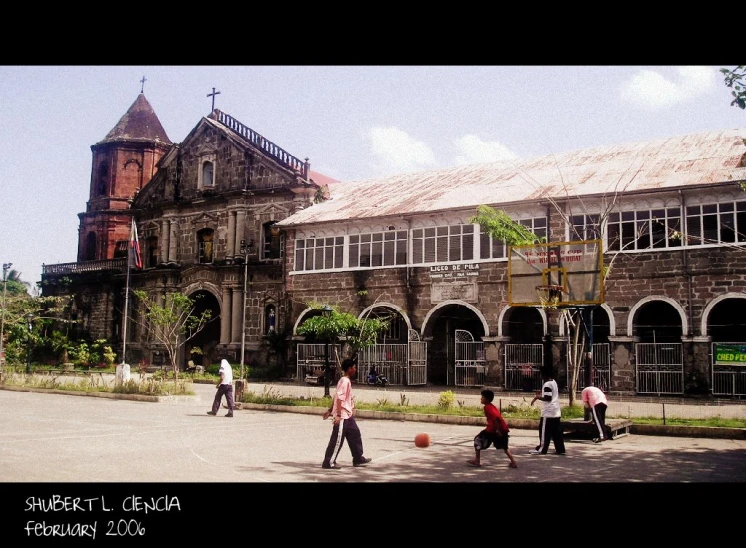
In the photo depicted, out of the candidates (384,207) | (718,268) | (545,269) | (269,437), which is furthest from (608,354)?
(269,437)

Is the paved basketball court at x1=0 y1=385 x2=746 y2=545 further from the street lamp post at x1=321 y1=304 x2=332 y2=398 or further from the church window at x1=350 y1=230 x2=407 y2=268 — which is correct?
the church window at x1=350 y1=230 x2=407 y2=268

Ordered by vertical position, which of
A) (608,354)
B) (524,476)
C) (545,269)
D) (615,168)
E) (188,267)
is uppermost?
(615,168)

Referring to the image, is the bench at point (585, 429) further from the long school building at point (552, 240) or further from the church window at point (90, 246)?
the church window at point (90, 246)

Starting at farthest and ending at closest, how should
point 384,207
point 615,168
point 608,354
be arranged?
point 384,207 → point 615,168 → point 608,354

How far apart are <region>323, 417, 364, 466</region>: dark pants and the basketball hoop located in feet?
20.5

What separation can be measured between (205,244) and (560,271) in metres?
23.7

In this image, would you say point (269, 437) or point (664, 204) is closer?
point (269, 437)

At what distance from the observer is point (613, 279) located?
22109 mm

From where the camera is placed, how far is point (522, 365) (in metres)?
23.5

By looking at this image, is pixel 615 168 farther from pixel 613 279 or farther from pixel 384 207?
pixel 384 207

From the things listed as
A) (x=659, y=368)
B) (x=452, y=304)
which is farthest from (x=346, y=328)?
(x=659, y=368)

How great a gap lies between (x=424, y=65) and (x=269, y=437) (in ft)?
29.3

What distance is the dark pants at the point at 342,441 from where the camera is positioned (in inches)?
364

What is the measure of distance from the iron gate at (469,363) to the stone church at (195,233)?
7917 millimetres
